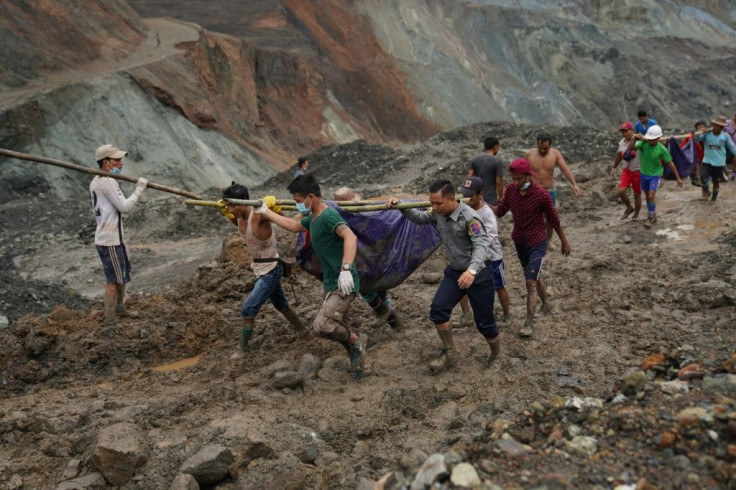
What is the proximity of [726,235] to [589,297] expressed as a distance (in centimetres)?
269

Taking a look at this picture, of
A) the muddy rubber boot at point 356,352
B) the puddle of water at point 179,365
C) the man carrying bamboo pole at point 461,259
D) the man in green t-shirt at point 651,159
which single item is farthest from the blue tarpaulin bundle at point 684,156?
the puddle of water at point 179,365

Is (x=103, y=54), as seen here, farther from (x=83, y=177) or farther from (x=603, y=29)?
(x=603, y=29)

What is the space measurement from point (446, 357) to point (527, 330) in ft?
3.24

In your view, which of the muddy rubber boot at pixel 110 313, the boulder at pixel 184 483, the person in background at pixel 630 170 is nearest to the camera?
the boulder at pixel 184 483

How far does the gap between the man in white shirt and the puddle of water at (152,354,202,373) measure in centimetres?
82

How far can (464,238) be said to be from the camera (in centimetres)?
529

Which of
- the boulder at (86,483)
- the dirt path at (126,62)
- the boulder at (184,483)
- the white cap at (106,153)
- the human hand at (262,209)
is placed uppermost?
the dirt path at (126,62)

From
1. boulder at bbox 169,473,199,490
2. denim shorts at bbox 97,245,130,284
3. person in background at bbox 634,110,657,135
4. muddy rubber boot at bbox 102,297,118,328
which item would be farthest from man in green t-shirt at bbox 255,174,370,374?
person in background at bbox 634,110,657,135

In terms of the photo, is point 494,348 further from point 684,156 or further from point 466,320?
point 684,156

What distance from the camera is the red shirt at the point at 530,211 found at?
604cm

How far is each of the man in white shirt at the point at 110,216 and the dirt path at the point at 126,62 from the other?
41.8ft

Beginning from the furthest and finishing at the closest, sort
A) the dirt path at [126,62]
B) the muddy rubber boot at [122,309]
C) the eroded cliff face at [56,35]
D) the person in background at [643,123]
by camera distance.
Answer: the eroded cliff face at [56,35] → the dirt path at [126,62] → the person in background at [643,123] → the muddy rubber boot at [122,309]

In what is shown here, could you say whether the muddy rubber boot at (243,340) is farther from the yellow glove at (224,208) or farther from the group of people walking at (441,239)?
the yellow glove at (224,208)

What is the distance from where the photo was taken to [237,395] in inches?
206
